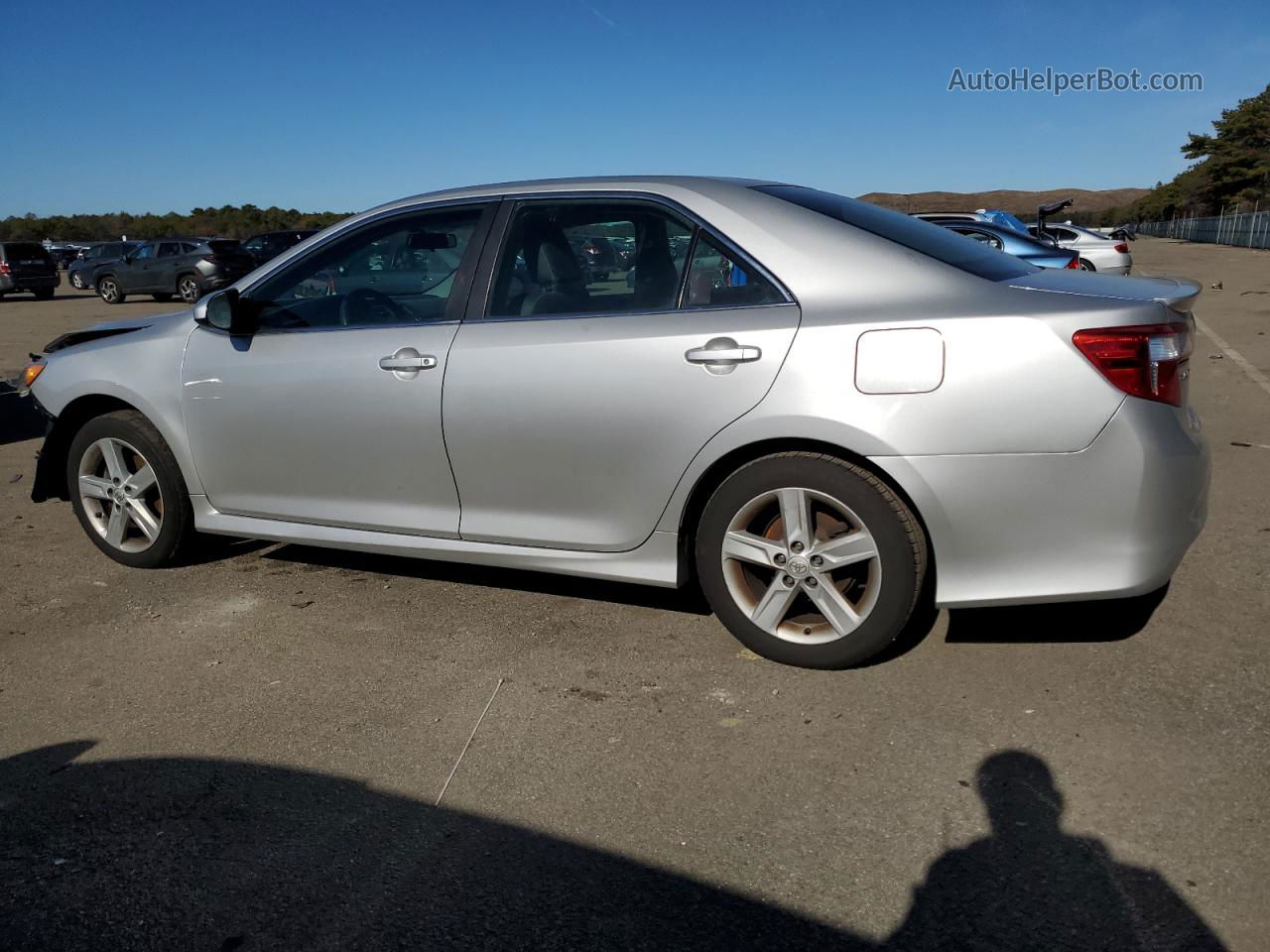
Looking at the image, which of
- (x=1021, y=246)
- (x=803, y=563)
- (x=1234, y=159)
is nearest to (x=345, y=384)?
(x=803, y=563)

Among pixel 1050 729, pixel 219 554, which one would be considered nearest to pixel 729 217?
pixel 1050 729

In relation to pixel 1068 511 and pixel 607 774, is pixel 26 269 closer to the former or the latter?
pixel 607 774

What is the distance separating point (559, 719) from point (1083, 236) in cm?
2376

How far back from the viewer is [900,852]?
2.69 meters

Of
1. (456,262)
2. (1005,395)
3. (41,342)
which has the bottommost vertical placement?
(41,342)

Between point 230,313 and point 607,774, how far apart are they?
257 centimetres

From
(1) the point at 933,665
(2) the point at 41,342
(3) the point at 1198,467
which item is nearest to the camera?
(3) the point at 1198,467

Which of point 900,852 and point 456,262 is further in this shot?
point 456,262

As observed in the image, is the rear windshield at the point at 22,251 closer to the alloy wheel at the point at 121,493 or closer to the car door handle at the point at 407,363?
the alloy wheel at the point at 121,493

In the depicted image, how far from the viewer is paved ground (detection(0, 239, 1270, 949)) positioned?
8.14ft

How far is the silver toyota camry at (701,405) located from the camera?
333cm

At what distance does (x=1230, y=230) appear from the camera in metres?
56.2

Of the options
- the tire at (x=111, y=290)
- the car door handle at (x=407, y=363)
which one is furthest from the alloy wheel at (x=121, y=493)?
the tire at (x=111, y=290)

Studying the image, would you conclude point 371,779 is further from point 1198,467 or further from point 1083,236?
point 1083,236
